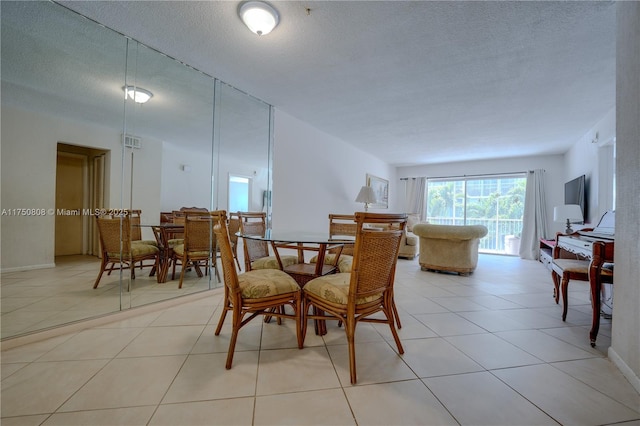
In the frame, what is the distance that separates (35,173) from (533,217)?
782 cm

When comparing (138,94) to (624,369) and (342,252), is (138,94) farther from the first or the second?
(624,369)

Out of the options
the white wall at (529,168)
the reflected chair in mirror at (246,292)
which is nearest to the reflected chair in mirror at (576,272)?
the reflected chair in mirror at (246,292)

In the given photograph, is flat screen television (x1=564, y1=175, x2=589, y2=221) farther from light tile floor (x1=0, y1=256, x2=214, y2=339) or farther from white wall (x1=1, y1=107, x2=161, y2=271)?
white wall (x1=1, y1=107, x2=161, y2=271)

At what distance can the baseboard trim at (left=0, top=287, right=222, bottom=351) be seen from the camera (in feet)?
5.41

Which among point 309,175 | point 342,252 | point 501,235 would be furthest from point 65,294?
point 501,235

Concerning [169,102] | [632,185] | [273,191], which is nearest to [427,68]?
[632,185]

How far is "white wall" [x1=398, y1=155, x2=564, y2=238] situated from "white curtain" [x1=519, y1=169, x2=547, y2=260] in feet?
0.45

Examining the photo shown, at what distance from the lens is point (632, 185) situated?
1381 millimetres

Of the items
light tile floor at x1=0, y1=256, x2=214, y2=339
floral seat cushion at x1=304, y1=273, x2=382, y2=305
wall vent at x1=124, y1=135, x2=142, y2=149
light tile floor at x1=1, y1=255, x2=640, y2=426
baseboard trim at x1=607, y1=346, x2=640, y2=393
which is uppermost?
wall vent at x1=124, y1=135, x2=142, y2=149

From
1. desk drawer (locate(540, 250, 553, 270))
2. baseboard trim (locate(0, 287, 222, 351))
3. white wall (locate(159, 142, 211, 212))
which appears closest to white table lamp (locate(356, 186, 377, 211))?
desk drawer (locate(540, 250, 553, 270))

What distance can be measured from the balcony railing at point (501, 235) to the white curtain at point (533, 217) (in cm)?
42

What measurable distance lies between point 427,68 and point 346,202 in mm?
3064

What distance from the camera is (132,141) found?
2314mm

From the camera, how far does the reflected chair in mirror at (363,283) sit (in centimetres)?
137
